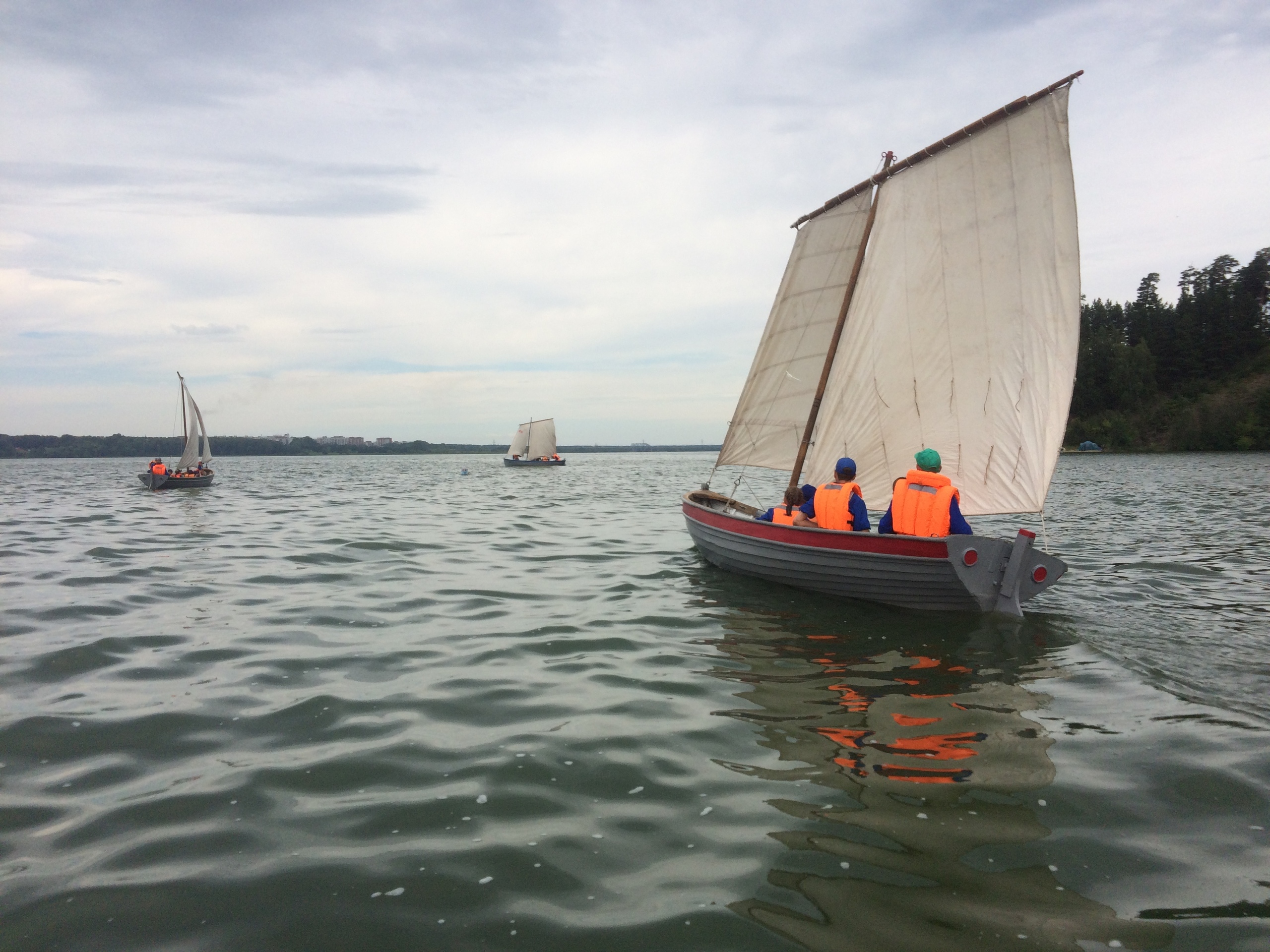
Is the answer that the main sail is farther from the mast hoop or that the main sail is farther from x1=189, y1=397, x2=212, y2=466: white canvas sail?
the mast hoop

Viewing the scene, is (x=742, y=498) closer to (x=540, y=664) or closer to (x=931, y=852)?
(x=540, y=664)

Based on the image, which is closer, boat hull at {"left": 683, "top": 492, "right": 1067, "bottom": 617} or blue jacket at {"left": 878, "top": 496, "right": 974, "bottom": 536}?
boat hull at {"left": 683, "top": 492, "right": 1067, "bottom": 617}

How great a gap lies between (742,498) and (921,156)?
96.1ft

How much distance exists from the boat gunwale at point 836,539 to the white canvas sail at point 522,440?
284 ft

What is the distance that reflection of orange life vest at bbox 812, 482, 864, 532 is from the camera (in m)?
12.6

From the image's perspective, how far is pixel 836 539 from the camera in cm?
1209

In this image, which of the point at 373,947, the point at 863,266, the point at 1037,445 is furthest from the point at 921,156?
the point at 373,947

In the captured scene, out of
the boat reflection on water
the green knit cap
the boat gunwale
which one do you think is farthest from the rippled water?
the green knit cap

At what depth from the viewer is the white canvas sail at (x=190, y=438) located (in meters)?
48.7

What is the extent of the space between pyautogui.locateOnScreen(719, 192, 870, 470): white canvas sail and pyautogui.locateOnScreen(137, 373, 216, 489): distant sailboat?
39.9 metres

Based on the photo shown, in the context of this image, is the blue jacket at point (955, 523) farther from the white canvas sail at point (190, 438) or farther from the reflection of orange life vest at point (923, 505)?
the white canvas sail at point (190, 438)

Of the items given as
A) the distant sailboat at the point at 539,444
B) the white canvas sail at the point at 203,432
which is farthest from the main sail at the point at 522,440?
the white canvas sail at the point at 203,432

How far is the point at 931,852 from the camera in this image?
4.50 m

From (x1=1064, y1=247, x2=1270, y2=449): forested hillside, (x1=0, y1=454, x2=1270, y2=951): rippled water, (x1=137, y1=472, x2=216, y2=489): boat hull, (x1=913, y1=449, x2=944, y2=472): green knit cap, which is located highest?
(x1=1064, y1=247, x2=1270, y2=449): forested hillside
